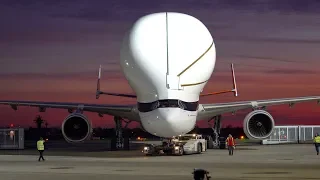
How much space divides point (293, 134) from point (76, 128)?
87.5 ft

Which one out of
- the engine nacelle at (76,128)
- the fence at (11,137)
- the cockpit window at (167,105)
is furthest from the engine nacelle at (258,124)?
the fence at (11,137)

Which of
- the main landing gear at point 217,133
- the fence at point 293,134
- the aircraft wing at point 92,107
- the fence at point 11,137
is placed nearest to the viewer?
the aircraft wing at point 92,107

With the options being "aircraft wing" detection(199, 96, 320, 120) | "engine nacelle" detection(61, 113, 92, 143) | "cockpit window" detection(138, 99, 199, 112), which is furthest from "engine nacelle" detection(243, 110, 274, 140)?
"engine nacelle" detection(61, 113, 92, 143)

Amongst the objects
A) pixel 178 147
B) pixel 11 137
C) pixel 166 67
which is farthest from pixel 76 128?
pixel 11 137

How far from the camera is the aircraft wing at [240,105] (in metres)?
32.4

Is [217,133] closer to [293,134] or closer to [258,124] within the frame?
[258,124]

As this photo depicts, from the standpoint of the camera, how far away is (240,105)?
34.0m

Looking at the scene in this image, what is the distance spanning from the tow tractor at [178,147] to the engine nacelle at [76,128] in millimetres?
3061

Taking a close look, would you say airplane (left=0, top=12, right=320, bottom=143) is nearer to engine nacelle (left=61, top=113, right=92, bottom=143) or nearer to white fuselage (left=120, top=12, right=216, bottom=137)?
white fuselage (left=120, top=12, right=216, bottom=137)

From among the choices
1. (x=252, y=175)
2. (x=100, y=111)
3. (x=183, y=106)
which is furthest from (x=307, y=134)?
(x=252, y=175)

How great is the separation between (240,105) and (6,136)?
19.5 metres

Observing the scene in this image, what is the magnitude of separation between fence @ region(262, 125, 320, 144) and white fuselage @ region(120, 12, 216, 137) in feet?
81.7

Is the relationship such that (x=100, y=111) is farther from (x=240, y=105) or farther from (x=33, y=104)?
(x=240, y=105)

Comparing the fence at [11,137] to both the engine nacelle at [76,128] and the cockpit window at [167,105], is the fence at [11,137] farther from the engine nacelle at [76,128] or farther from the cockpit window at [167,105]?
the cockpit window at [167,105]
